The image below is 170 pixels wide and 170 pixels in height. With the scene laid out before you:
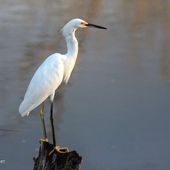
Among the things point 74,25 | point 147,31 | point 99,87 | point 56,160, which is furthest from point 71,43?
point 147,31

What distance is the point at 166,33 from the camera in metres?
8.30

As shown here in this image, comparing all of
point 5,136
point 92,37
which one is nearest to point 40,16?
point 92,37

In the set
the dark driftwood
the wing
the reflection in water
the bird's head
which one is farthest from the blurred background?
the bird's head

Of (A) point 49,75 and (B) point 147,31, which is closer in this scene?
(A) point 49,75

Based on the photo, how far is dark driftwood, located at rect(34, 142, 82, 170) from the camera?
3.30 meters

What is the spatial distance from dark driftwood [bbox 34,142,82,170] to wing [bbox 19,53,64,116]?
36 centimetres

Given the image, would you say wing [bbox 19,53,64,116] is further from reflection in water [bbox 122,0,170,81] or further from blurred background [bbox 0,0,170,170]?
reflection in water [bbox 122,0,170,81]

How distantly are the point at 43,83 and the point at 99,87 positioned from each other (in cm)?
224

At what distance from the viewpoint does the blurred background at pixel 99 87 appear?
4.73 meters

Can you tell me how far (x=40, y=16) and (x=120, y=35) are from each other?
188cm

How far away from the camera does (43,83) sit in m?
3.83

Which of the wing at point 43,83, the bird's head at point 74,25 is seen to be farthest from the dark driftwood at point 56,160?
the bird's head at point 74,25

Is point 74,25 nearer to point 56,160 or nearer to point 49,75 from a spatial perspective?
point 49,75

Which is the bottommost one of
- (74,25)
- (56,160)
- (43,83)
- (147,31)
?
(56,160)
